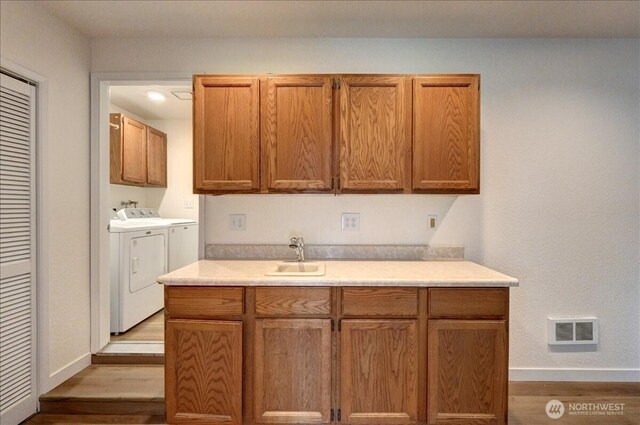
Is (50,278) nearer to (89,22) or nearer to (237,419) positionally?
(237,419)

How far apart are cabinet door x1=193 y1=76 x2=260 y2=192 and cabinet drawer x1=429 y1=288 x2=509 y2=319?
1.19 m

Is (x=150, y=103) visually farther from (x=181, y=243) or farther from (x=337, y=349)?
(x=337, y=349)

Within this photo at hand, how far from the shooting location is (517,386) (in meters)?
2.32

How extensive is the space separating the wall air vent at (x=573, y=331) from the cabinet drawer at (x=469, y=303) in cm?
97

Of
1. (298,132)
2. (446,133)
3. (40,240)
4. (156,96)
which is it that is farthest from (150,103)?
(446,133)

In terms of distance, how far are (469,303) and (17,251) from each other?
246 cm

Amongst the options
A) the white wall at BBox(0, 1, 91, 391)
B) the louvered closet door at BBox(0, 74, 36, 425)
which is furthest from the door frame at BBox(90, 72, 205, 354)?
the louvered closet door at BBox(0, 74, 36, 425)

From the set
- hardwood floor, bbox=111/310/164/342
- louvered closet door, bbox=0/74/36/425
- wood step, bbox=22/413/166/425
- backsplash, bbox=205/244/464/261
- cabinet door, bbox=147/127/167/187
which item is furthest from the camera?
cabinet door, bbox=147/127/167/187

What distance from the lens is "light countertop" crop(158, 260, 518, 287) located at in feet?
5.68

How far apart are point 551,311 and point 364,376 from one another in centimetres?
154

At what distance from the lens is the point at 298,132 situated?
205 cm

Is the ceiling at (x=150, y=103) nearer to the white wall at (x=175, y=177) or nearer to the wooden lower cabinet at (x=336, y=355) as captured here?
the white wall at (x=175, y=177)

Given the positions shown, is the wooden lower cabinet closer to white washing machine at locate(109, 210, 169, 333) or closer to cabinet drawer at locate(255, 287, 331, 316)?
cabinet drawer at locate(255, 287, 331, 316)

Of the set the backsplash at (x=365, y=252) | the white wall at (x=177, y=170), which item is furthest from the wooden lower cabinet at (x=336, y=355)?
the white wall at (x=177, y=170)
